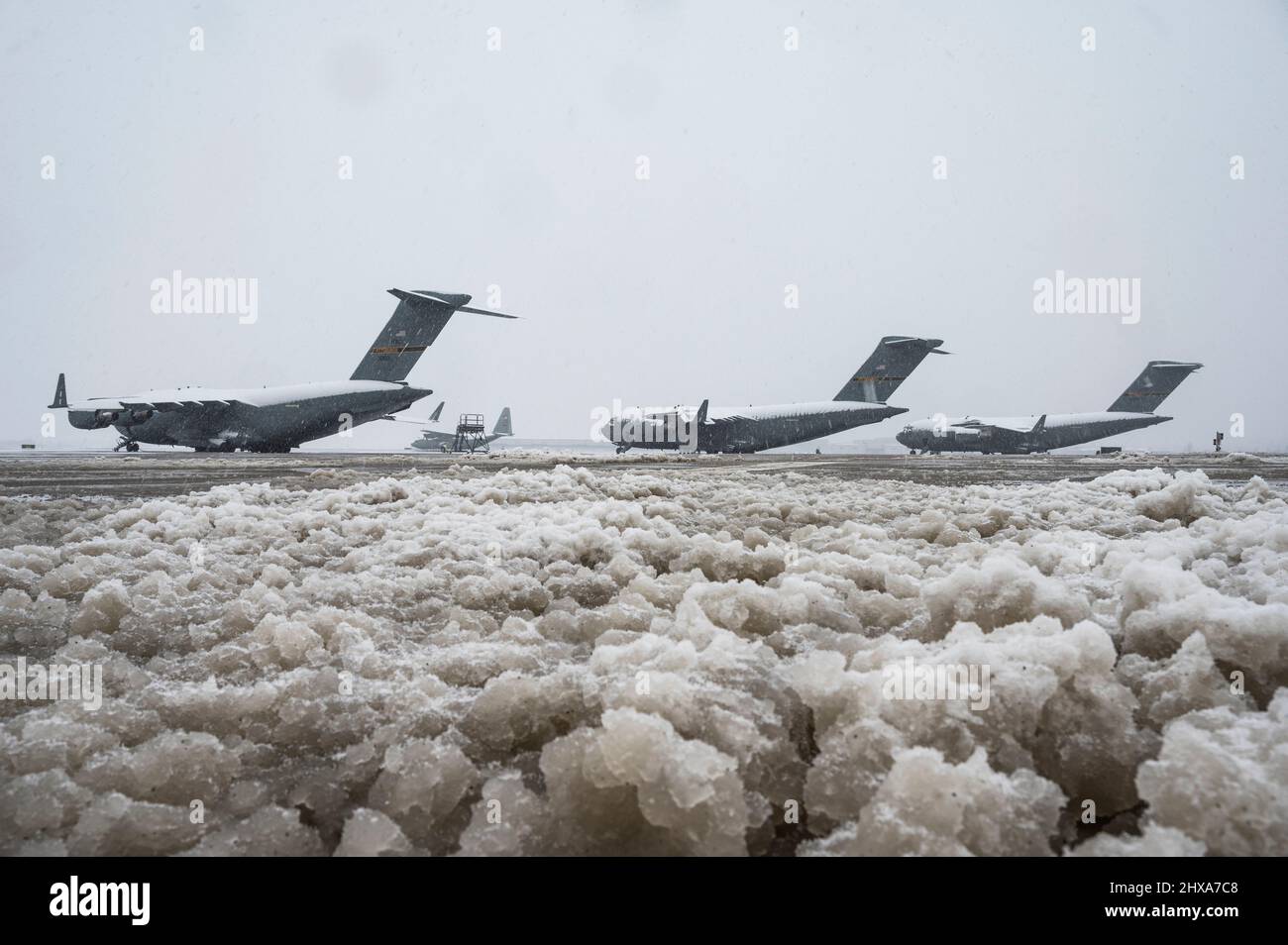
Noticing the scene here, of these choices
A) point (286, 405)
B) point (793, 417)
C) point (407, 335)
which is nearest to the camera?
point (286, 405)

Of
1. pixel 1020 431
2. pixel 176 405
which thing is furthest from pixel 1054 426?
pixel 176 405

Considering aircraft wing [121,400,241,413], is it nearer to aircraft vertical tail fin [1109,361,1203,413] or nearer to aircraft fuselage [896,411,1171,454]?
aircraft fuselage [896,411,1171,454]

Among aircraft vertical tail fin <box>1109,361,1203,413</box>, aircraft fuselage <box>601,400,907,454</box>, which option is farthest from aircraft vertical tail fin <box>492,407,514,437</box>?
aircraft vertical tail fin <box>1109,361,1203,413</box>

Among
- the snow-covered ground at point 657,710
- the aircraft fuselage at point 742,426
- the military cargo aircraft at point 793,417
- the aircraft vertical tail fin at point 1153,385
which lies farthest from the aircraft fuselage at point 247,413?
the aircraft vertical tail fin at point 1153,385

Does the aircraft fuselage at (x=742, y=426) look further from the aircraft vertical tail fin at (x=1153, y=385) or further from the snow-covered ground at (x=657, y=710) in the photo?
the snow-covered ground at (x=657, y=710)

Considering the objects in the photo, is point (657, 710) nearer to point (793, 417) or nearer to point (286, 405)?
point (286, 405)

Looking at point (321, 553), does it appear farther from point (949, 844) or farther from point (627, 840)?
point (949, 844)
